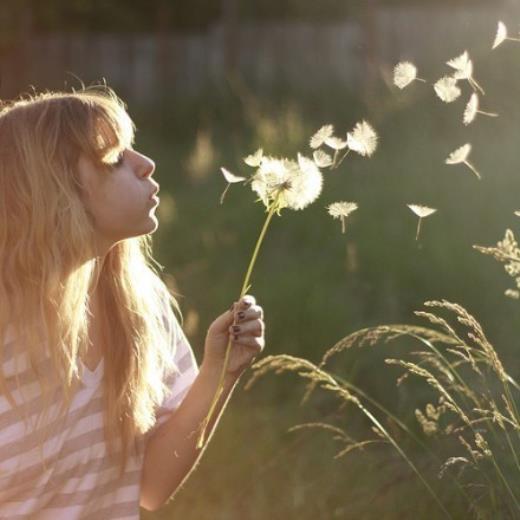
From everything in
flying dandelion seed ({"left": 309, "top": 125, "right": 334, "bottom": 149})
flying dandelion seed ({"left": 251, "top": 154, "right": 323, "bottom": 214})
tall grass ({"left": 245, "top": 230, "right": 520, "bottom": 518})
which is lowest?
tall grass ({"left": 245, "top": 230, "right": 520, "bottom": 518})

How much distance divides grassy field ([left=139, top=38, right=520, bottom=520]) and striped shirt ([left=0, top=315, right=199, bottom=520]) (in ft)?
1.91

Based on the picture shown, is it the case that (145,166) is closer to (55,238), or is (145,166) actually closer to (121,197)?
(121,197)

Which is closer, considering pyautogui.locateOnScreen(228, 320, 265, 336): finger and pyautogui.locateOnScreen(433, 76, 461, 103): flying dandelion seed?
pyautogui.locateOnScreen(433, 76, 461, 103): flying dandelion seed

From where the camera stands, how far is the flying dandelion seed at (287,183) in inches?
76.0

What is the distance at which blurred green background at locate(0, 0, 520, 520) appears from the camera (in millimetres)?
3307

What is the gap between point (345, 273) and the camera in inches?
176

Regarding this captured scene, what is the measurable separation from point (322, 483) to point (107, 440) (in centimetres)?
100

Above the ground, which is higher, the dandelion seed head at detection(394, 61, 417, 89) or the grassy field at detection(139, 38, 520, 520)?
the dandelion seed head at detection(394, 61, 417, 89)

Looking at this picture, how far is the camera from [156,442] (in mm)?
2420

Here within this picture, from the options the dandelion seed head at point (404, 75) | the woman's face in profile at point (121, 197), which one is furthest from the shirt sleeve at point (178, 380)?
the dandelion seed head at point (404, 75)

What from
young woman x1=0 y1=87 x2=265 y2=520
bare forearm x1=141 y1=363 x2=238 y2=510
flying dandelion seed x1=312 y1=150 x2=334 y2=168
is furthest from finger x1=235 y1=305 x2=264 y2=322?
flying dandelion seed x1=312 y1=150 x2=334 y2=168

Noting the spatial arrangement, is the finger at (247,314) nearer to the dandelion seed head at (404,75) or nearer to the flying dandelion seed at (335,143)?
the flying dandelion seed at (335,143)

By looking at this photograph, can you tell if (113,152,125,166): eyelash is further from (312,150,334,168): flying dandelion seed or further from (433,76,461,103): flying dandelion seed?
(433,76,461,103): flying dandelion seed

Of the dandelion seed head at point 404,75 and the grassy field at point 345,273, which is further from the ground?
the dandelion seed head at point 404,75
